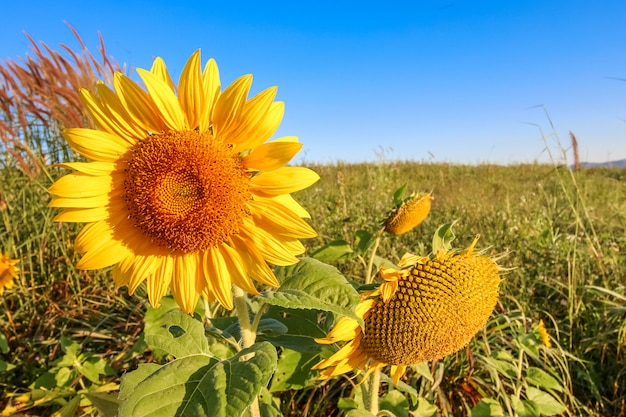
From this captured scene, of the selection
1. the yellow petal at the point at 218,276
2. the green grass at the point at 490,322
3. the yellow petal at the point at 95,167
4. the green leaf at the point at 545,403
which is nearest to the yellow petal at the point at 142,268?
the yellow petal at the point at 218,276

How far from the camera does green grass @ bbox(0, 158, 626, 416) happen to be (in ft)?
7.81

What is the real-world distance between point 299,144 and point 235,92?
0.20m

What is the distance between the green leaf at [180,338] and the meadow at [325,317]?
333mm

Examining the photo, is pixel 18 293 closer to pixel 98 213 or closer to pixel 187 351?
pixel 98 213

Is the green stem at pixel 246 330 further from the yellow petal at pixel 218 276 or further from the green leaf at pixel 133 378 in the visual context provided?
the green leaf at pixel 133 378

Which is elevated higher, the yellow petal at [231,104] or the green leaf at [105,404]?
the yellow petal at [231,104]

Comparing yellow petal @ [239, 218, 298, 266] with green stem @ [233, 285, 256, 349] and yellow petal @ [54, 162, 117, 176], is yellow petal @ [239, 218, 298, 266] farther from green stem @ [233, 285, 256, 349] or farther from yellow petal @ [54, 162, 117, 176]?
yellow petal @ [54, 162, 117, 176]

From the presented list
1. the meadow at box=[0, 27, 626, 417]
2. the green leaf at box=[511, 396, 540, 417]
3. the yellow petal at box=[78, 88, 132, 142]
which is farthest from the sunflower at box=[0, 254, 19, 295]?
the green leaf at box=[511, 396, 540, 417]

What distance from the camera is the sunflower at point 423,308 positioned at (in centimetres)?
107

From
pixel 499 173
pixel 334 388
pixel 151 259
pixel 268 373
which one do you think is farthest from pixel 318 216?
pixel 499 173

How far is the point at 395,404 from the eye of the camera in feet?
5.18

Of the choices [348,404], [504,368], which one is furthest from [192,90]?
[504,368]

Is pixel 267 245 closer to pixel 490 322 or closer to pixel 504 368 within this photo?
pixel 504 368

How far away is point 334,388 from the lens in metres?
2.36
